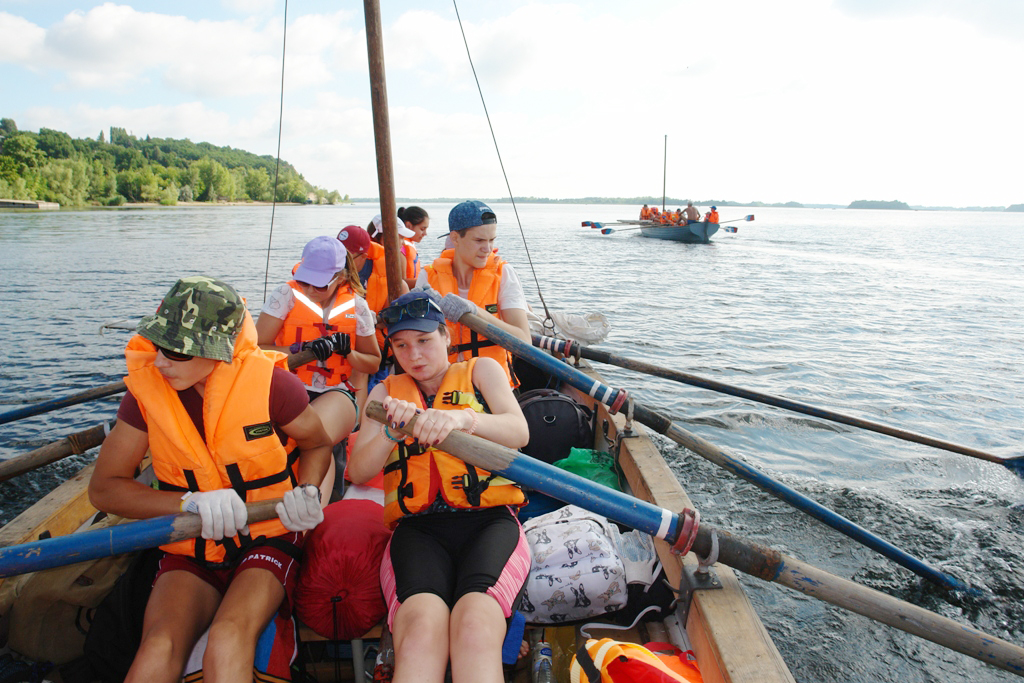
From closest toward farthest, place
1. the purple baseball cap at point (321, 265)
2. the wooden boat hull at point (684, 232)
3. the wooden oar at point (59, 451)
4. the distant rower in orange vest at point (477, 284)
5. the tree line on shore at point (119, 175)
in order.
Answer: the wooden oar at point (59, 451)
the purple baseball cap at point (321, 265)
the distant rower in orange vest at point (477, 284)
the wooden boat hull at point (684, 232)
the tree line on shore at point (119, 175)

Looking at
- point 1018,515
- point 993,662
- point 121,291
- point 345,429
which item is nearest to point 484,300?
point 345,429

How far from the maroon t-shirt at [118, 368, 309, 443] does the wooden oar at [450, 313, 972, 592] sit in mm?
1525

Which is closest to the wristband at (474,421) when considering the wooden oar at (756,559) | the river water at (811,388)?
the wooden oar at (756,559)

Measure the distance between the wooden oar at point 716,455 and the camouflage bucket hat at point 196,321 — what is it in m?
1.75

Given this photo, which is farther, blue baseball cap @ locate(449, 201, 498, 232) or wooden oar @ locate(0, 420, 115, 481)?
blue baseball cap @ locate(449, 201, 498, 232)

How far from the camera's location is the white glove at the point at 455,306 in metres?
3.62

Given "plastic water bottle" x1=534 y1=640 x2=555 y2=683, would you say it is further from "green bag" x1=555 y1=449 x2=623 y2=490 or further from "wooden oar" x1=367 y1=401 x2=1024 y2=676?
"green bag" x1=555 y1=449 x2=623 y2=490

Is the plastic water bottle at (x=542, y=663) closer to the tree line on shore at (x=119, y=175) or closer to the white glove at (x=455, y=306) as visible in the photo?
the white glove at (x=455, y=306)

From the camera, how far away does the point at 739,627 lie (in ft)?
6.64

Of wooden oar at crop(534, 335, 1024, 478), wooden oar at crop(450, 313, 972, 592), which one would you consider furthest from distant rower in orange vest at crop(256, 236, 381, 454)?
wooden oar at crop(534, 335, 1024, 478)

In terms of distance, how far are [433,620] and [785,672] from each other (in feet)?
3.70

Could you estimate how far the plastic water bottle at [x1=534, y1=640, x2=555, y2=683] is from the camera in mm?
2234

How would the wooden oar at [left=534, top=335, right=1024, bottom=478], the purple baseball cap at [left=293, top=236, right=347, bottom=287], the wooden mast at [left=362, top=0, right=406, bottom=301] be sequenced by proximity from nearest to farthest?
the wooden mast at [left=362, top=0, right=406, bottom=301] < the purple baseball cap at [left=293, top=236, right=347, bottom=287] < the wooden oar at [left=534, top=335, right=1024, bottom=478]

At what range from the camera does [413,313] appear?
2.37 m
